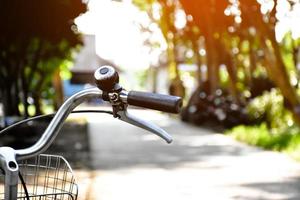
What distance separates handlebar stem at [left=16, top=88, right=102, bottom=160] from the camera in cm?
235

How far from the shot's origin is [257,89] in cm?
2483

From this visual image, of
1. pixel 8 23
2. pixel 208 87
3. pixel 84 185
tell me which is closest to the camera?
pixel 84 185

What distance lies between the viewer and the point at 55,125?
2414 millimetres

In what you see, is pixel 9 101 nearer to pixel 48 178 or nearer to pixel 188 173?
pixel 188 173

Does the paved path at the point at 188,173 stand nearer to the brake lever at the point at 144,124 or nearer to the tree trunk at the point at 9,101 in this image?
the brake lever at the point at 144,124

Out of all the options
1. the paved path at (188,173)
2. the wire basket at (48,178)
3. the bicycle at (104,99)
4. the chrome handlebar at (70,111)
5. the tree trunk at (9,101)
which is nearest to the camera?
the bicycle at (104,99)

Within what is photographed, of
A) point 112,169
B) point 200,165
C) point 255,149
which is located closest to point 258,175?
point 200,165

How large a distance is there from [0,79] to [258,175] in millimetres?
16564

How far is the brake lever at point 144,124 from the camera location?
2354 millimetres

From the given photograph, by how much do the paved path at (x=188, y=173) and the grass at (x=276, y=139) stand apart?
294 mm

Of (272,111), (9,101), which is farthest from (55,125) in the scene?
(9,101)

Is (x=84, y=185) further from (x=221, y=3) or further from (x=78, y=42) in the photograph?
(x=78, y=42)

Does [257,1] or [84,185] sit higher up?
[257,1]

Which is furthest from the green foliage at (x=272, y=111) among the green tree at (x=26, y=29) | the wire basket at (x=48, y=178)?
the wire basket at (x=48, y=178)
